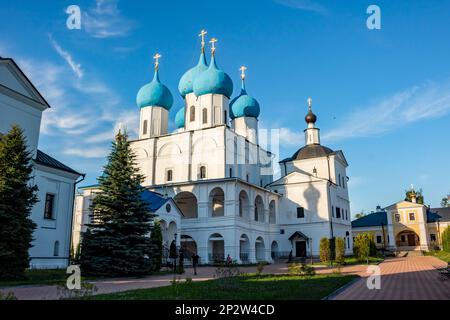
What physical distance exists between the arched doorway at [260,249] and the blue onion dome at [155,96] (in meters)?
16.1

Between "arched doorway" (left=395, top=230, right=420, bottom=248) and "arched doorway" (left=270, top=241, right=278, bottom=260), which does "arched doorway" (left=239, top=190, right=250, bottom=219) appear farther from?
"arched doorway" (left=395, top=230, right=420, bottom=248)

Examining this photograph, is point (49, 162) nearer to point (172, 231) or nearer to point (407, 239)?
point (172, 231)

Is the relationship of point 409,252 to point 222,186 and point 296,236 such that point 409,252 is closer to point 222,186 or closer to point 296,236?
point 296,236

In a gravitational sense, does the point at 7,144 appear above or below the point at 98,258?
above

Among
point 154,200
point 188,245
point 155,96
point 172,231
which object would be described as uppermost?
point 155,96

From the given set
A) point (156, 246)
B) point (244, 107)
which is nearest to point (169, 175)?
point (244, 107)

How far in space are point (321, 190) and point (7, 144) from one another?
95.4 feet

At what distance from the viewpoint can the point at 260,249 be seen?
35500 millimetres

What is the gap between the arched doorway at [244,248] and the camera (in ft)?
105

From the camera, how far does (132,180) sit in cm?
1973

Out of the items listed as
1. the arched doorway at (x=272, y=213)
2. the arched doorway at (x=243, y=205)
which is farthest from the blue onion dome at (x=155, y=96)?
the arched doorway at (x=272, y=213)

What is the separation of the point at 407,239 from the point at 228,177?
33110 millimetres

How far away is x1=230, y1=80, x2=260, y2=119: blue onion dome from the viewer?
139ft
